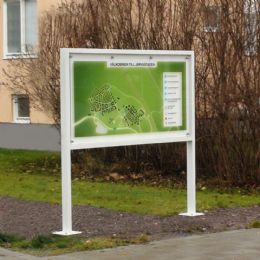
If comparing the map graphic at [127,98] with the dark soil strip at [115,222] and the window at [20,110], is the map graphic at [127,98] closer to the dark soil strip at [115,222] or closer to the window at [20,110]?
the dark soil strip at [115,222]

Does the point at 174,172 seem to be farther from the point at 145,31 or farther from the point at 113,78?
the point at 113,78

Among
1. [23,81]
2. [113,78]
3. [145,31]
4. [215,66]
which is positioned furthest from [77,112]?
[23,81]

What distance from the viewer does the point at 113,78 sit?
10.3 metres

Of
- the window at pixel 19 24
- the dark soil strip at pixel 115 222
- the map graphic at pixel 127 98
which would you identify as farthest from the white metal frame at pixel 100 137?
the window at pixel 19 24

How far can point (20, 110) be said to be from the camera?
79.7 feet

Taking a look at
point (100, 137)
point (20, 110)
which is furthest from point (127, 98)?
point (20, 110)

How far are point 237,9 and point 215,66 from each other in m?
1.07

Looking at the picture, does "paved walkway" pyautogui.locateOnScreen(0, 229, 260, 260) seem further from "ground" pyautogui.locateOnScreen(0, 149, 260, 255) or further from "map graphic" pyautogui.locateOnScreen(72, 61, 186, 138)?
"map graphic" pyautogui.locateOnScreen(72, 61, 186, 138)

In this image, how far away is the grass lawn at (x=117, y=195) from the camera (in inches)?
475

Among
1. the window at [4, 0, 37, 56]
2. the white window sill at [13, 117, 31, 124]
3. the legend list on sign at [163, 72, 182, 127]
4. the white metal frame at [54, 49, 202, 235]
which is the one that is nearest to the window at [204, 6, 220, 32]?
the white metal frame at [54, 49, 202, 235]

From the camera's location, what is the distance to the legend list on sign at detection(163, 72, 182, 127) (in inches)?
433

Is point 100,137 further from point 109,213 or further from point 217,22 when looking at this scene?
point 217,22

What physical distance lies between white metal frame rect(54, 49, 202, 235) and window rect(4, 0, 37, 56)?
41.8 ft

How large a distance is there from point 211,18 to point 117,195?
3596mm
